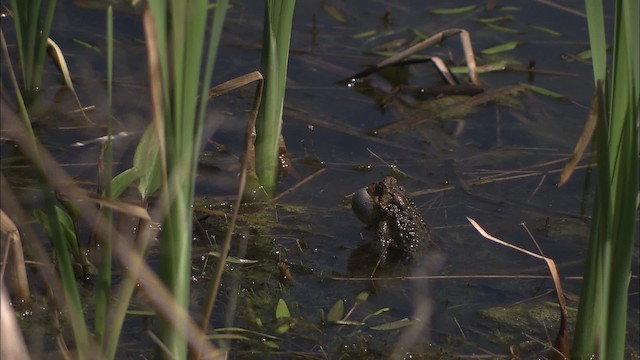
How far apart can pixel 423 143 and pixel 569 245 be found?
98 cm

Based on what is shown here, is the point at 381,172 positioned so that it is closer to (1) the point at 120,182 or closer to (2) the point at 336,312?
(2) the point at 336,312

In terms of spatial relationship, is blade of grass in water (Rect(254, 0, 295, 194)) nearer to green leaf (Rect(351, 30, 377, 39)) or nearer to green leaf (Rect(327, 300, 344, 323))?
green leaf (Rect(327, 300, 344, 323))

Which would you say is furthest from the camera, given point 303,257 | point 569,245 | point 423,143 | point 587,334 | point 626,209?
point 423,143

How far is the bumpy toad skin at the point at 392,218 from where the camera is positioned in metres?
3.65

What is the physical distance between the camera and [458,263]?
363 cm

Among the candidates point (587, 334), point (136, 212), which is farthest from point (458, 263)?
point (136, 212)

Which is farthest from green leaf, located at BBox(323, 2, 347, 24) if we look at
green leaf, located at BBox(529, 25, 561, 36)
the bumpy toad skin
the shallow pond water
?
the bumpy toad skin

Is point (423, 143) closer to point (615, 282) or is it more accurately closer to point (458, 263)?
point (458, 263)

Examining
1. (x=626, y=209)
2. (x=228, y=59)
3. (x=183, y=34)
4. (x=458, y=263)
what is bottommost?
(x=458, y=263)

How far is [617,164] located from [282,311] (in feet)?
3.84

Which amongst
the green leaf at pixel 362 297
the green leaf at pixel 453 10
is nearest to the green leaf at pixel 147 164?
the green leaf at pixel 362 297

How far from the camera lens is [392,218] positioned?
3.67 meters

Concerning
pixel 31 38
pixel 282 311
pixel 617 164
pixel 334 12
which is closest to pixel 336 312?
pixel 282 311

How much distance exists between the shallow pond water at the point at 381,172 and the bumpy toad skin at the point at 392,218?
83mm
